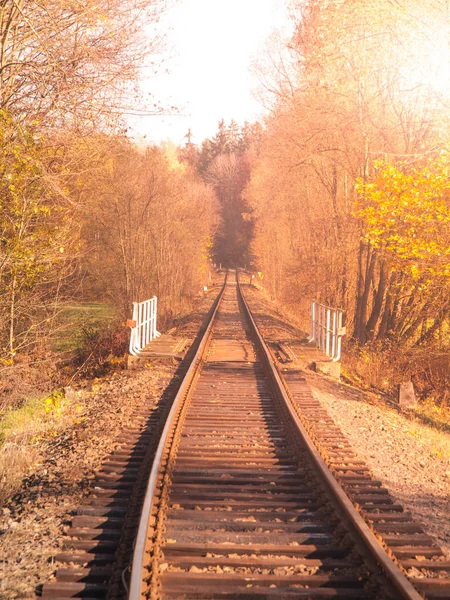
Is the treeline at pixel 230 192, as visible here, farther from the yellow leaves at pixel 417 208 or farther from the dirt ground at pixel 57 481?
the dirt ground at pixel 57 481

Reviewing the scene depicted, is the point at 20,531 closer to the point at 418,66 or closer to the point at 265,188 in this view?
the point at 418,66

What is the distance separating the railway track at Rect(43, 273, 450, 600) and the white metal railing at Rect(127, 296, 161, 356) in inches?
192

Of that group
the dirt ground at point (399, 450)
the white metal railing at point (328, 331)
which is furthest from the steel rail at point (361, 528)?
the white metal railing at point (328, 331)

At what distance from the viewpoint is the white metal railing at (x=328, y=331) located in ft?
45.0

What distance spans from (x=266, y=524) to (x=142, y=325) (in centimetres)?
1020

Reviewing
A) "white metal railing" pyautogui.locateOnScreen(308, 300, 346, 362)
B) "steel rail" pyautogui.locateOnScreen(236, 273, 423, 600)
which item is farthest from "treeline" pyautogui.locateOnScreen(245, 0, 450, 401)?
"steel rail" pyautogui.locateOnScreen(236, 273, 423, 600)

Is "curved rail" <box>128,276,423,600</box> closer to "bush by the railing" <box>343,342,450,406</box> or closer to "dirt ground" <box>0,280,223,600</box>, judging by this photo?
"dirt ground" <box>0,280,223,600</box>

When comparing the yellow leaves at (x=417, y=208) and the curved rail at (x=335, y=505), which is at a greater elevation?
the yellow leaves at (x=417, y=208)

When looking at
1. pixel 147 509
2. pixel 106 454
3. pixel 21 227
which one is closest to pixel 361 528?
pixel 147 509

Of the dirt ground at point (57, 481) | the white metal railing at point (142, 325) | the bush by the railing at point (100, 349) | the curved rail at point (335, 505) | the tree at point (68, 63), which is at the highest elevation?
the tree at point (68, 63)

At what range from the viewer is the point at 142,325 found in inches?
580

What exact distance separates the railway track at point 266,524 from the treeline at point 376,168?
6.62 m

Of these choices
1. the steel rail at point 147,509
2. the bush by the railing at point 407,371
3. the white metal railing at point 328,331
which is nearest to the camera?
the steel rail at point 147,509

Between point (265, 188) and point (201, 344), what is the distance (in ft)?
69.1
